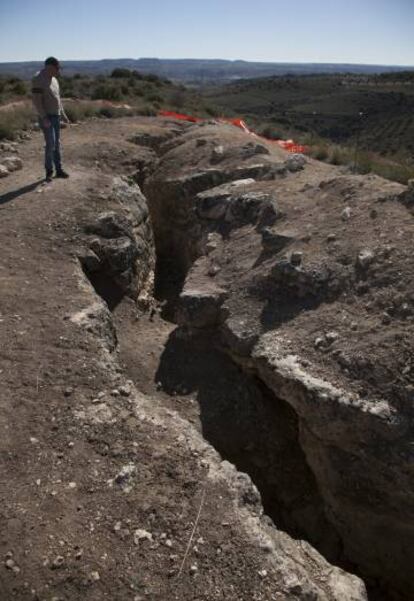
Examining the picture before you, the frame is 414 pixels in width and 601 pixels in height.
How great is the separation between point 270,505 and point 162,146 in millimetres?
10145

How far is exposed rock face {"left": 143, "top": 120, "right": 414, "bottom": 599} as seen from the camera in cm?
519

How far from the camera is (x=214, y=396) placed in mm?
6469

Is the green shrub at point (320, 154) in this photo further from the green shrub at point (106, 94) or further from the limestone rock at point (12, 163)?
the green shrub at point (106, 94)

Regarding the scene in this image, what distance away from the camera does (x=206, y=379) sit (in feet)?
22.0

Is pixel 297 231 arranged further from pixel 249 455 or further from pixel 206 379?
pixel 249 455

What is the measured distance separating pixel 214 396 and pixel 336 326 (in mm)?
1728

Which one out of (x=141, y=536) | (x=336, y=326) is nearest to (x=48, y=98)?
(x=336, y=326)

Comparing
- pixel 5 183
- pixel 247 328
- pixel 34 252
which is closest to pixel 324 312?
pixel 247 328

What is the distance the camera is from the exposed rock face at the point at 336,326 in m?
5.19

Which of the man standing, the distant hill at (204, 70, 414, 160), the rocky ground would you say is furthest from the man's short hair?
the distant hill at (204, 70, 414, 160)

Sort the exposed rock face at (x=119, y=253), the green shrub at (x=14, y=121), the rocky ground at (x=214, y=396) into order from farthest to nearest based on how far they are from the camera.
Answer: the green shrub at (x=14, y=121)
the exposed rock face at (x=119, y=253)
the rocky ground at (x=214, y=396)

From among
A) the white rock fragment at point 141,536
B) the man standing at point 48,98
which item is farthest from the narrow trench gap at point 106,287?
the white rock fragment at point 141,536

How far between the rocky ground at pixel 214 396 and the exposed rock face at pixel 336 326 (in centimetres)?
2

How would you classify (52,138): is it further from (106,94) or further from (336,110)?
(336,110)
